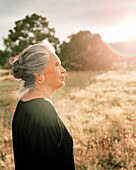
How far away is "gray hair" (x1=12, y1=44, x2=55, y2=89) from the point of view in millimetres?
1375

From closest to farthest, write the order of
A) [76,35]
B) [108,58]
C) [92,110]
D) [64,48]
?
1. [92,110]
2. [64,48]
3. [76,35]
4. [108,58]

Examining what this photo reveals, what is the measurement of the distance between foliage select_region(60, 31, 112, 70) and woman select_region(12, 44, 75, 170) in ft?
90.3

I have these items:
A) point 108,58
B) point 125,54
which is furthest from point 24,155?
point 125,54

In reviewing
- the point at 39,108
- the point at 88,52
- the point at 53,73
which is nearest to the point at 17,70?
the point at 53,73

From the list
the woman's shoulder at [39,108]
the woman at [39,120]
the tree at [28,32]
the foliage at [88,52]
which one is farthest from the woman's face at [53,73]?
the foliage at [88,52]

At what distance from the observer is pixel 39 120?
125cm

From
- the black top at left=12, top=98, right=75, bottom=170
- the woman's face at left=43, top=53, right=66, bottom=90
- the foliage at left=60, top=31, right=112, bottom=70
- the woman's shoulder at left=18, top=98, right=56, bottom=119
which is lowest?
the black top at left=12, top=98, right=75, bottom=170

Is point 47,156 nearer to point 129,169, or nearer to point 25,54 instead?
point 25,54

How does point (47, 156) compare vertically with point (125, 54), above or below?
below

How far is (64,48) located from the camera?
24.1m

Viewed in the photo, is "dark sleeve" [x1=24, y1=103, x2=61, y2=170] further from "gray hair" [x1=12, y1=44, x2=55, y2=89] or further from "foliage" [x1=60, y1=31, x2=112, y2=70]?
"foliage" [x1=60, y1=31, x2=112, y2=70]

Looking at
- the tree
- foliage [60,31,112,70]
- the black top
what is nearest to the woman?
the black top

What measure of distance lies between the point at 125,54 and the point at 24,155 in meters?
58.4

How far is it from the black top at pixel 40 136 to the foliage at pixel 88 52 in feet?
90.7
